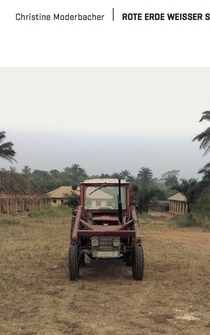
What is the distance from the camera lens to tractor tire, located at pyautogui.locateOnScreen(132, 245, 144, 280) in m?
7.71

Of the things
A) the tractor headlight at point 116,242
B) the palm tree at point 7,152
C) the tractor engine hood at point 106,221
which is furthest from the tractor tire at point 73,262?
the palm tree at point 7,152

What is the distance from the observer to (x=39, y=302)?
6.28m

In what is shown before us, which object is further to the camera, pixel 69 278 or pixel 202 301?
pixel 69 278

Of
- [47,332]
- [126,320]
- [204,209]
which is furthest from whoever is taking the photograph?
[204,209]

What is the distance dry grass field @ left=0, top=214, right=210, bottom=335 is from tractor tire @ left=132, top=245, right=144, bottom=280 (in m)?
0.16

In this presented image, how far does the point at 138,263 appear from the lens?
7715 millimetres

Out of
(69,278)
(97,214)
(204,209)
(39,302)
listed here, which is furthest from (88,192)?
(204,209)

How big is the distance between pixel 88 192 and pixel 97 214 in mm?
588

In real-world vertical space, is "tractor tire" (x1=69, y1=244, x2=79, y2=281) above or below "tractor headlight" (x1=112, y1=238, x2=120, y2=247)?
below

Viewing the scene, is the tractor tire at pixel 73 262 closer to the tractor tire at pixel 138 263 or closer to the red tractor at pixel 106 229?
the red tractor at pixel 106 229

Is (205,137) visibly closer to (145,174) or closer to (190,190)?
(190,190)

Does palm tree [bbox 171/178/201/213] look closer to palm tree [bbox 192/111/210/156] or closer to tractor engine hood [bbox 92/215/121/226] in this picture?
palm tree [bbox 192/111/210/156]

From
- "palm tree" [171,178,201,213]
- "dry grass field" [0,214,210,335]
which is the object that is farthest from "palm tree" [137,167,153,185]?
"dry grass field" [0,214,210,335]

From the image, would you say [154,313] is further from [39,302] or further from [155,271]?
[155,271]
